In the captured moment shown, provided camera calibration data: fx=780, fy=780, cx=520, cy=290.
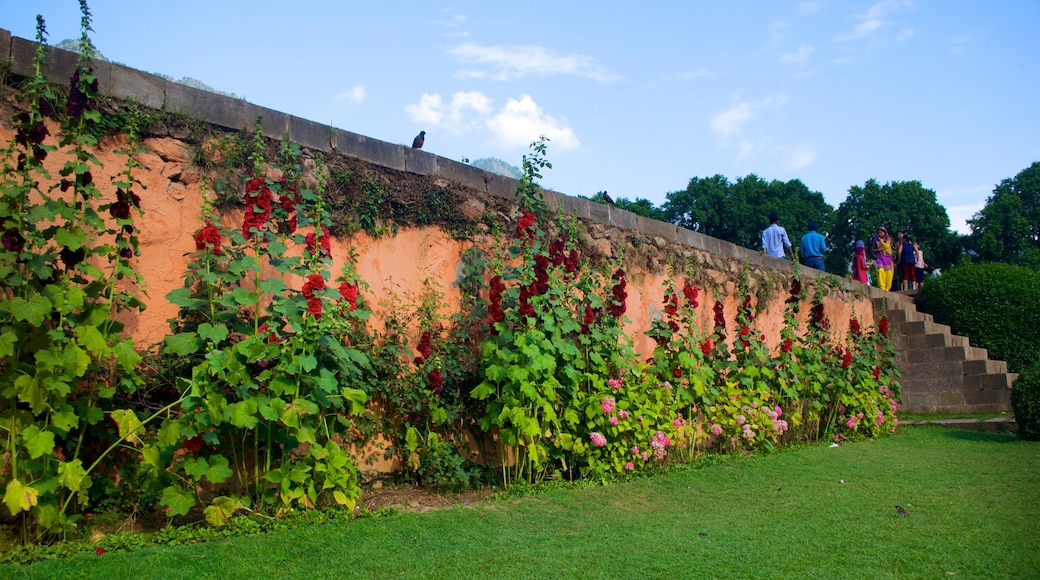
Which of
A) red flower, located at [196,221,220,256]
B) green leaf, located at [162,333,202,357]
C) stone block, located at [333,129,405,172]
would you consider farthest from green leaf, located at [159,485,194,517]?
stone block, located at [333,129,405,172]

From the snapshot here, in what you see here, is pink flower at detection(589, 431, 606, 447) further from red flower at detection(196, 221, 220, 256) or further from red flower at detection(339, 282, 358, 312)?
red flower at detection(196, 221, 220, 256)

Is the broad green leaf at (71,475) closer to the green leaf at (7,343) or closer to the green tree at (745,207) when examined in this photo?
the green leaf at (7,343)

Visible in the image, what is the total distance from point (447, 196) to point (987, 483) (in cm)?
454

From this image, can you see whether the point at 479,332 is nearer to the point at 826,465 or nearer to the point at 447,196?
the point at 447,196

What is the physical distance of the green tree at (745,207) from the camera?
33156 mm

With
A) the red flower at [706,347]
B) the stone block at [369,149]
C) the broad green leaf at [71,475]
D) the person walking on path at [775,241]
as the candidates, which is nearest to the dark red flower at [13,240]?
the broad green leaf at [71,475]

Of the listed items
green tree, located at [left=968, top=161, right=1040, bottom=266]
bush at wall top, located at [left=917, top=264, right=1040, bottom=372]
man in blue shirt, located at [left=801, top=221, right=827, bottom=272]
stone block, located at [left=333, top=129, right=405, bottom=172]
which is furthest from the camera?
green tree, located at [left=968, top=161, right=1040, bottom=266]

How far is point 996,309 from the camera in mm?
13008

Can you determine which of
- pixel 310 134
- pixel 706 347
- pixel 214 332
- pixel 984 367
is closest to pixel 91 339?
pixel 214 332

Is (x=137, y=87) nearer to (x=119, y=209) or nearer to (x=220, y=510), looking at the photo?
(x=119, y=209)

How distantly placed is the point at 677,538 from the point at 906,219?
31994mm

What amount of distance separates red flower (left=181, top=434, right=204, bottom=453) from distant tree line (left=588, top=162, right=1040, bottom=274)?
27.3m

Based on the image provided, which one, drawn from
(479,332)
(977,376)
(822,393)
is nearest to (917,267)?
(977,376)

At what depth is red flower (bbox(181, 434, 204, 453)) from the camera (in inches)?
150
